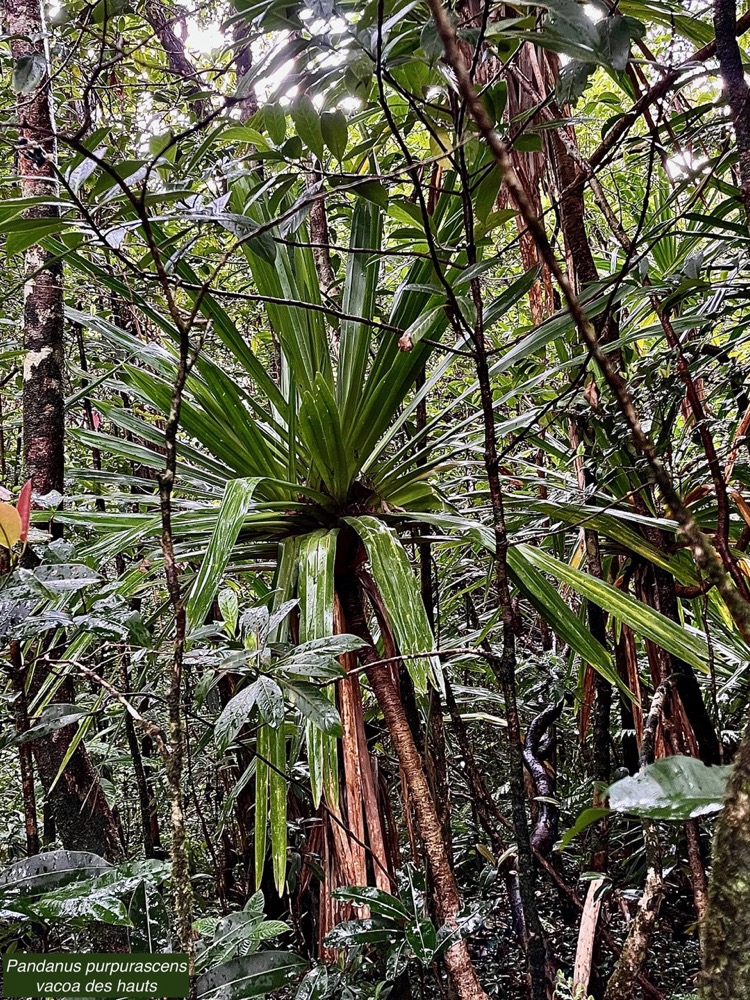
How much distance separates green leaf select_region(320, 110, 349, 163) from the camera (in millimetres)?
784

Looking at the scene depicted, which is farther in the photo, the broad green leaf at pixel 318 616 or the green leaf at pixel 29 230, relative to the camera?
the broad green leaf at pixel 318 616

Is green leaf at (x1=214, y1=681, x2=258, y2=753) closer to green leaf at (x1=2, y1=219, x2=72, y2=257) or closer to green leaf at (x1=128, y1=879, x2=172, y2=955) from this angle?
green leaf at (x1=128, y1=879, x2=172, y2=955)

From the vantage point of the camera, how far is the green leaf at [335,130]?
784 millimetres

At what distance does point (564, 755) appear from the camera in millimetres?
2348

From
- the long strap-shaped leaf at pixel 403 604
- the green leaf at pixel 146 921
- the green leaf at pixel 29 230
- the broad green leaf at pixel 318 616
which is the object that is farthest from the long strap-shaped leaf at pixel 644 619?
the green leaf at pixel 29 230

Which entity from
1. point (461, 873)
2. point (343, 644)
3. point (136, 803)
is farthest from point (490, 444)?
point (136, 803)

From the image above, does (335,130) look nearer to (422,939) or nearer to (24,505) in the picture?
(24,505)

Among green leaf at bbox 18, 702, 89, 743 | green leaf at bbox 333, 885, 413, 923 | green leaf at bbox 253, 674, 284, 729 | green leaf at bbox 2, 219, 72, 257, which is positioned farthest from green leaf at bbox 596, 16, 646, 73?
green leaf at bbox 333, 885, 413, 923

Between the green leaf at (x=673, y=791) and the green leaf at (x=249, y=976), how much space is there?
0.58 metres

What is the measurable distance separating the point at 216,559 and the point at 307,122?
582mm

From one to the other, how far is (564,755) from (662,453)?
1530 millimetres

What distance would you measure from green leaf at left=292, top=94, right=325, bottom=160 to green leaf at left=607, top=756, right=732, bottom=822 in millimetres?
771

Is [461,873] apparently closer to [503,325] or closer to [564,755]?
[564,755]

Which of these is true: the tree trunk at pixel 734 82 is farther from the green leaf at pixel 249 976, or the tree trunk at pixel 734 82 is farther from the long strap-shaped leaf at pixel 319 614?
the green leaf at pixel 249 976
